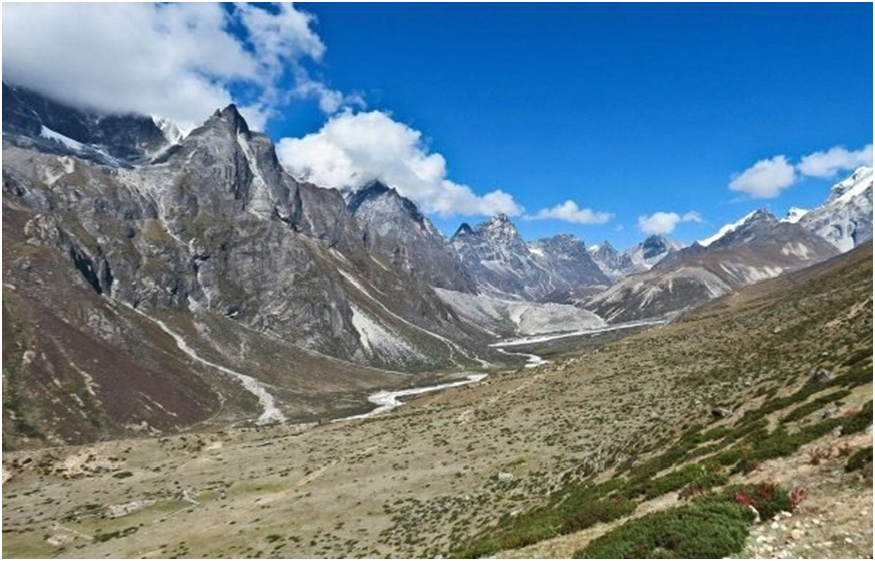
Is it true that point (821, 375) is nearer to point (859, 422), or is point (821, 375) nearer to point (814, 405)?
point (814, 405)

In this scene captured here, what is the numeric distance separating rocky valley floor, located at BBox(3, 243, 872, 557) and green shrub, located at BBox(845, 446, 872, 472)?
0.09 m

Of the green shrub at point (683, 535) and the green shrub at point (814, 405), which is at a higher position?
the green shrub at point (814, 405)

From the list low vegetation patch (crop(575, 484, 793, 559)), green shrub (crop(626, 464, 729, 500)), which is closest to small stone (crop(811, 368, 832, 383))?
green shrub (crop(626, 464, 729, 500))

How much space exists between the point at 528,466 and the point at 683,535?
44805mm

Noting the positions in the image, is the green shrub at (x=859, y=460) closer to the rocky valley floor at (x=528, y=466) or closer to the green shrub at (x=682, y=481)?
the rocky valley floor at (x=528, y=466)

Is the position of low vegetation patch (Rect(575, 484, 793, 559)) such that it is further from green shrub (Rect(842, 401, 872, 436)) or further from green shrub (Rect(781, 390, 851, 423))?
green shrub (Rect(781, 390, 851, 423))

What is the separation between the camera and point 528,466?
66.8 metres

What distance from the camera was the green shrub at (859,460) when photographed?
24594 millimetres

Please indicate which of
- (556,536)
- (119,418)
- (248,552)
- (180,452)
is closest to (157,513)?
(248,552)

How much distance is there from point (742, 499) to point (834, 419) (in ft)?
27.7

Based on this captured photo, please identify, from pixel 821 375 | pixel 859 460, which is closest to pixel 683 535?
pixel 859 460

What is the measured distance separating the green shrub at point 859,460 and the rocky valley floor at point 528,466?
0.31ft

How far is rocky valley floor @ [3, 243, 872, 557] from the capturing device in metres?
29.1

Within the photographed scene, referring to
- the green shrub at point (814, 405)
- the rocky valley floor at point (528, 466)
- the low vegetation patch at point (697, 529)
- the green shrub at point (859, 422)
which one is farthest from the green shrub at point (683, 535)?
the green shrub at point (814, 405)
